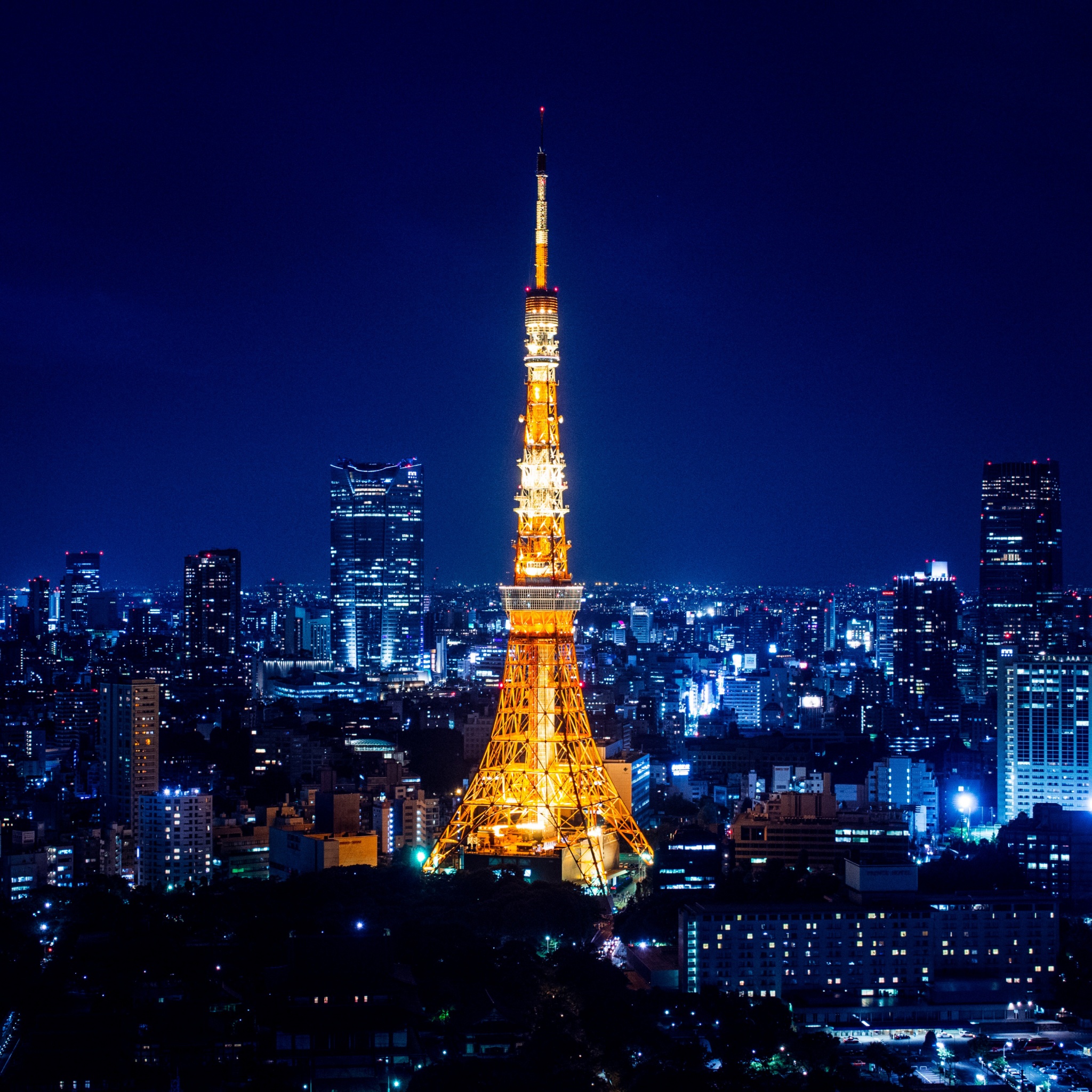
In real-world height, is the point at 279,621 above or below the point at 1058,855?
above

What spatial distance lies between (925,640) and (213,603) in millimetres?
17407

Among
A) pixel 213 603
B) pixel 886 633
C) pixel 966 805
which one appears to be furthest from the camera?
pixel 886 633

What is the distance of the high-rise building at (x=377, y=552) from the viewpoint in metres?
52.9

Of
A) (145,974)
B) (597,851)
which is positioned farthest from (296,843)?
(145,974)

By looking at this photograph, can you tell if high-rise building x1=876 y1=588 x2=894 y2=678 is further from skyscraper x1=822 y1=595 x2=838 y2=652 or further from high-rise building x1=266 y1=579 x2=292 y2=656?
high-rise building x1=266 y1=579 x2=292 y2=656

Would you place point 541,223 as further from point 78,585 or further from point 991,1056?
point 78,585

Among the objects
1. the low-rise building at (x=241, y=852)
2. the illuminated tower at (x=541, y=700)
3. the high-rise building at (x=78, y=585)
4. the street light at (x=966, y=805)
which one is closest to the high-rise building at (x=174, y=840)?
the low-rise building at (x=241, y=852)

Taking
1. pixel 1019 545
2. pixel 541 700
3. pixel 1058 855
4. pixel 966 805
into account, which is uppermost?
pixel 1019 545

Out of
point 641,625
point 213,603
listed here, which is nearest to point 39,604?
point 213,603

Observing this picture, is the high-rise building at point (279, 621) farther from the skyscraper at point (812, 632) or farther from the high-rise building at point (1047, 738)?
the high-rise building at point (1047, 738)

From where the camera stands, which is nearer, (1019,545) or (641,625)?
(1019,545)

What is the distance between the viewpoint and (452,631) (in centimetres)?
5309

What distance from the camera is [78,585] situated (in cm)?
5284

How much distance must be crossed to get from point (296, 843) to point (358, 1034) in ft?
26.4
